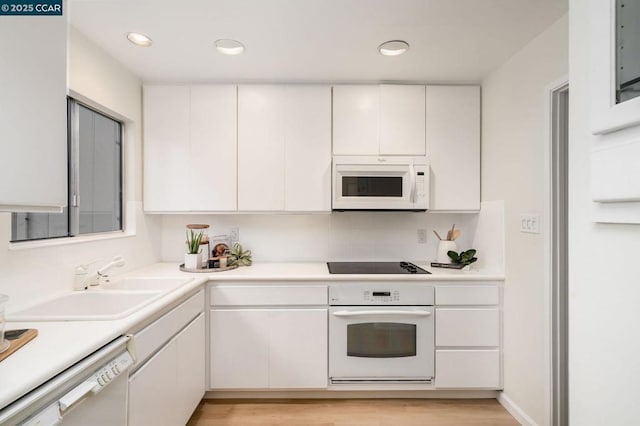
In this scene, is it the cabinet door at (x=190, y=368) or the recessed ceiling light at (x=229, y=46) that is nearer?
the cabinet door at (x=190, y=368)

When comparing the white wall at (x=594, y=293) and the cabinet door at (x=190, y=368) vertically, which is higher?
the white wall at (x=594, y=293)

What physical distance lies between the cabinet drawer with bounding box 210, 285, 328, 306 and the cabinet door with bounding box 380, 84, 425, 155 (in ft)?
3.97

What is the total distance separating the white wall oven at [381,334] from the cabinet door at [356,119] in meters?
1.06

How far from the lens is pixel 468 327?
217cm

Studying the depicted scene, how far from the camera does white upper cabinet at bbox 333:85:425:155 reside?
8.01ft

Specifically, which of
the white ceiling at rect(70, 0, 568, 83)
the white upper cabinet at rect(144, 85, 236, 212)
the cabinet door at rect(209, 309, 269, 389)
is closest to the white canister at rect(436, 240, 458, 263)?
the white ceiling at rect(70, 0, 568, 83)

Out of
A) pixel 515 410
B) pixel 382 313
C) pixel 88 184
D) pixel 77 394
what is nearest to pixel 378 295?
pixel 382 313

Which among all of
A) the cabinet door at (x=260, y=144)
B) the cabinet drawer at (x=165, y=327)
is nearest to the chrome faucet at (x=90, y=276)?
the cabinet drawer at (x=165, y=327)

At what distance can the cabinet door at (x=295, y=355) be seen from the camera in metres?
2.15

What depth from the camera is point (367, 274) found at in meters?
2.20

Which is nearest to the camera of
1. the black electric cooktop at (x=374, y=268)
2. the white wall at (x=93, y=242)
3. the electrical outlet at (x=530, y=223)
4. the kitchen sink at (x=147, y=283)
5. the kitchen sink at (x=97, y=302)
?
the white wall at (x=93, y=242)

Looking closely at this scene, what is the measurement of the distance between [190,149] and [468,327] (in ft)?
8.08

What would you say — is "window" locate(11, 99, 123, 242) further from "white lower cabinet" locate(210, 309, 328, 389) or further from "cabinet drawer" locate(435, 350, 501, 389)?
"cabinet drawer" locate(435, 350, 501, 389)

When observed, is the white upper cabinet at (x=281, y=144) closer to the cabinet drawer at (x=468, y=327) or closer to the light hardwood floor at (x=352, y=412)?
the cabinet drawer at (x=468, y=327)
